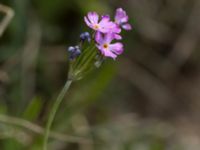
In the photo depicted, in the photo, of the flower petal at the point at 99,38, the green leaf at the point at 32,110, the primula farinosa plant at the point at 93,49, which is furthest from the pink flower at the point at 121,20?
the green leaf at the point at 32,110

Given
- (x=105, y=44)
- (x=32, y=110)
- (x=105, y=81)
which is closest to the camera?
(x=105, y=44)

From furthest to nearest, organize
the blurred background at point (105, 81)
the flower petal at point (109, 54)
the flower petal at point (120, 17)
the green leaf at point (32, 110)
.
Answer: the blurred background at point (105, 81)
the green leaf at point (32, 110)
the flower petal at point (120, 17)
the flower petal at point (109, 54)

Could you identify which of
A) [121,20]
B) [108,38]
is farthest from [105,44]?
[121,20]

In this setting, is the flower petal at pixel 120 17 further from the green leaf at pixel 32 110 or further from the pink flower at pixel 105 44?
the green leaf at pixel 32 110

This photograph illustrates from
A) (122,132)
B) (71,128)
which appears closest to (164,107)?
(122,132)

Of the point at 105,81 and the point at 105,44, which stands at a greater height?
the point at 105,81

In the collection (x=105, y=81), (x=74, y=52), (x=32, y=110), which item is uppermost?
(x=105, y=81)

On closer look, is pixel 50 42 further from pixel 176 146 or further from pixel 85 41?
pixel 85 41

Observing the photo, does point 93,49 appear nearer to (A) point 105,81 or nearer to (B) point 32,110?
(B) point 32,110
